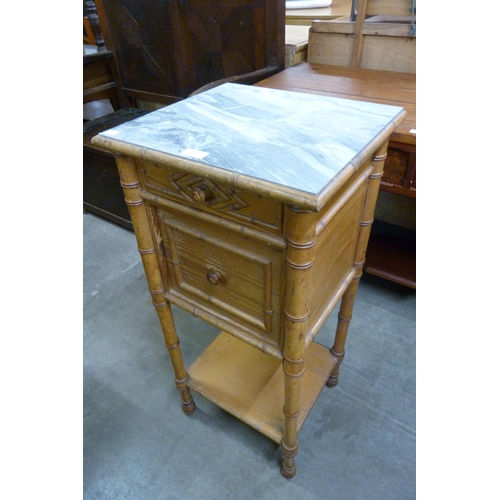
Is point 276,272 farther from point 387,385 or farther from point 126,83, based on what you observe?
point 126,83

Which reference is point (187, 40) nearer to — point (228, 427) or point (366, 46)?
point (366, 46)

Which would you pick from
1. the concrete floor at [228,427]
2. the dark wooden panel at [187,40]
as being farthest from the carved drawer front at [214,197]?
the dark wooden panel at [187,40]

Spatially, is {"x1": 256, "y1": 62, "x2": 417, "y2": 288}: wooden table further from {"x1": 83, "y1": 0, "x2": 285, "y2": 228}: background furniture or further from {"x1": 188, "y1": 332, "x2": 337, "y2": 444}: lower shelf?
{"x1": 188, "y1": 332, "x2": 337, "y2": 444}: lower shelf

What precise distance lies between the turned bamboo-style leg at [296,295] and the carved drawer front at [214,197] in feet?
0.15

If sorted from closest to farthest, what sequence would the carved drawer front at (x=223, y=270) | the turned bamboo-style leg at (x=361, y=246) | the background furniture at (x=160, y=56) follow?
the carved drawer front at (x=223, y=270) → the turned bamboo-style leg at (x=361, y=246) → the background furniture at (x=160, y=56)

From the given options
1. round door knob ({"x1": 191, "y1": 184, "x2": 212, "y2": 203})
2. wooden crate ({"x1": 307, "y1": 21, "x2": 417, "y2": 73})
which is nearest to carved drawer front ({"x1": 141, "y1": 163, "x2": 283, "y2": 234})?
round door knob ({"x1": 191, "y1": 184, "x2": 212, "y2": 203})

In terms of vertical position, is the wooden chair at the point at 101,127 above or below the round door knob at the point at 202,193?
below

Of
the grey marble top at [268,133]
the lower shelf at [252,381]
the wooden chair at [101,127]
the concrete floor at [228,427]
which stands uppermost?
the grey marble top at [268,133]

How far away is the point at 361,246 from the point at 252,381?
553mm

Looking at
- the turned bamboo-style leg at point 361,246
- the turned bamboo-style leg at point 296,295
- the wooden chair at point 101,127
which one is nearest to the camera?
the turned bamboo-style leg at point 296,295

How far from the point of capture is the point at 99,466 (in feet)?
3.76

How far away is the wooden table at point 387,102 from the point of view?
113 cm

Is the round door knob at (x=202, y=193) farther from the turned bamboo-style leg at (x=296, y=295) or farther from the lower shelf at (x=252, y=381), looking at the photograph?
the lower shelf at (x=252, y=381)

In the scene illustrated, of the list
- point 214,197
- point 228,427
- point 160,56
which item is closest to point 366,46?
point 160,56
